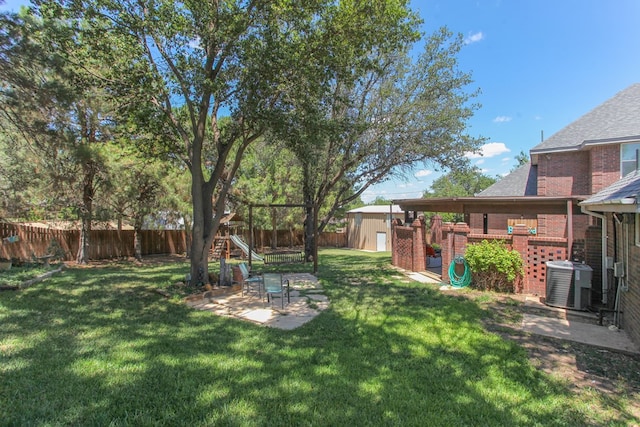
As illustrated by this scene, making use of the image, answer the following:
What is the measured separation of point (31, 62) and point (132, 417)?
6.43 meters

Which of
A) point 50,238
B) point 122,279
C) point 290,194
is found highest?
point 290,194

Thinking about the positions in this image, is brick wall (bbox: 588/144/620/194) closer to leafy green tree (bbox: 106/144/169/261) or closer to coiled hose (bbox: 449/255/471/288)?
coiled hose (bbox: 449/255/471/288)

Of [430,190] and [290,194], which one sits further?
[430,190]

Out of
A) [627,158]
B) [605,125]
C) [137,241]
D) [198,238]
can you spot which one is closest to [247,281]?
[198,238]

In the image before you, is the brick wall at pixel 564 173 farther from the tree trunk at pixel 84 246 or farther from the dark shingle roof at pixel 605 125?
the tree trunk at pixel 84 246

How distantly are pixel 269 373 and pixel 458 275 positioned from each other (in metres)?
6.69

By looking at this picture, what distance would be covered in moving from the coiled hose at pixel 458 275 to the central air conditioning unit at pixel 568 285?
6.37ft

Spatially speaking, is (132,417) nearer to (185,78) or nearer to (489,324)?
(489,324)

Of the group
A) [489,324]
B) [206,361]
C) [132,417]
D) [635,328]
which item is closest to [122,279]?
[206,361]

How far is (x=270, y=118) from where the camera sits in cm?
769

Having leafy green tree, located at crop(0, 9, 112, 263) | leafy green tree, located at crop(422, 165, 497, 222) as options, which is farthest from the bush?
leafy green tree, located at crop(422, 165, 497, 222)

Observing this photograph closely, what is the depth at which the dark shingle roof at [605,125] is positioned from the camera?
11531mm

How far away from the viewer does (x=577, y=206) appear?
901 cm

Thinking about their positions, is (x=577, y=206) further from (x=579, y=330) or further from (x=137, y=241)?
(x=137, y=241)
